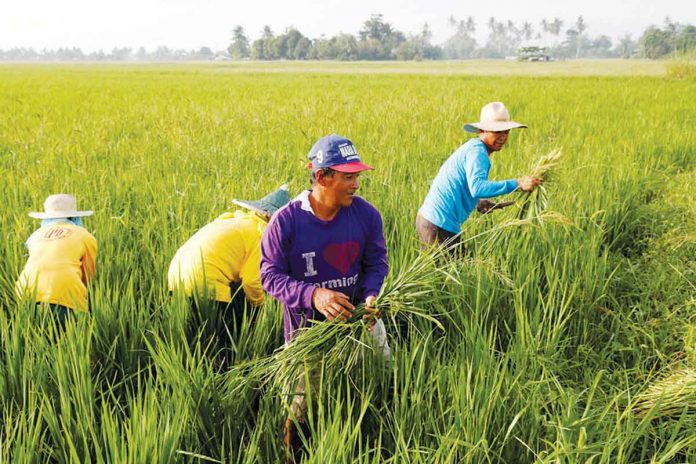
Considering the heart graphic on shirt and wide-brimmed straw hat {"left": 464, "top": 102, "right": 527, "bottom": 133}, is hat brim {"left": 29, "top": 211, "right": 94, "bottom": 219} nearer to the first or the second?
the heart graphic on shirt

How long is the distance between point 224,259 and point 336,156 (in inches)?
40.1

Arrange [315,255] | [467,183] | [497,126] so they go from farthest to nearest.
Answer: [467,183]
[497,126]
[315,255]

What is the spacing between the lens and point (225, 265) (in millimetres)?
2666

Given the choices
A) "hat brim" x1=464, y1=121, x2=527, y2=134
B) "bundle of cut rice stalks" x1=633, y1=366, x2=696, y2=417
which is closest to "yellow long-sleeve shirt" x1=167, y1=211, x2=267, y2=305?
"hat brim" x1=464, y1=121, x2=527, y2=134

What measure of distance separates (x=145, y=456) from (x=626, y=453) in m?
1.39

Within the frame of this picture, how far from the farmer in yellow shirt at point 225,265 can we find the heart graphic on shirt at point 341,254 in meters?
0.64

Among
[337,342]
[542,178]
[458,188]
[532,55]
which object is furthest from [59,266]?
[532,55]

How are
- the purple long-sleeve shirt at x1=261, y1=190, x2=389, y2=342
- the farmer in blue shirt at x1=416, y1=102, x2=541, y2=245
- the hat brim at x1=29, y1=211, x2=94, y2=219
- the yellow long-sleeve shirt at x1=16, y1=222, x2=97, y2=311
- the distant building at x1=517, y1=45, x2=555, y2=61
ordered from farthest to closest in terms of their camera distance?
the distant building at x1=517, y1=45, x2=555, y2=61, the farmer in blue shirt at x1=416, y1=102, x2=541, y2=245, the hat brim at x1=29, y1=211, x2=94, y2=219, the yellow long-sleeve shirt at x1=16, y1=222, x2=97, y2=311, the purple long-sleeve shirt at x1=261, y1=190, x2=389, y2=342

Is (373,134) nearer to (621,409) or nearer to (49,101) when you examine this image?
(621,409)

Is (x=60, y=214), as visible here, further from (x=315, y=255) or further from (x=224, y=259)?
(x=315, y=255)

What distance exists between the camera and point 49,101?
38.0ft

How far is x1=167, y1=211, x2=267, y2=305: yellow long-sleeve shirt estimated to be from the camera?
262 centimetres

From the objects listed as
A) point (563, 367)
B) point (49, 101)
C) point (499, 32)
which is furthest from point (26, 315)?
point (499, 32)

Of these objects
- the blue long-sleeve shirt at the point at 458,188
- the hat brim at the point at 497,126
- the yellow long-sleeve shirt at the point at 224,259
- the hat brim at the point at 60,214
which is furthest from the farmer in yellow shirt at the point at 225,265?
the hat brim at the point at 497,126
